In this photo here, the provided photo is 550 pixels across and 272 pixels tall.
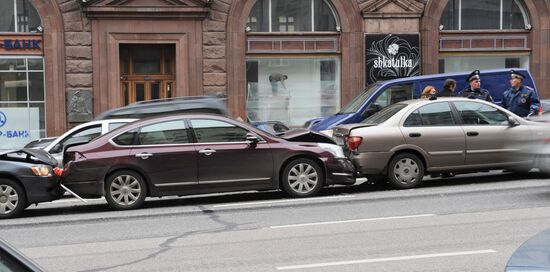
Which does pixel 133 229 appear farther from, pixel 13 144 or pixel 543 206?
pixel 13 144

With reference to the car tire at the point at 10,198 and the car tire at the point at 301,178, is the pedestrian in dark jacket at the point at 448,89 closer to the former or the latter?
the car tire at the point at 301,178

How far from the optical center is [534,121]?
1273cm

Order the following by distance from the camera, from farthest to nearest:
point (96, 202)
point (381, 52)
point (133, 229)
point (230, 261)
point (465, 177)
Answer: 1. point (381, 52)
2. point (465, 177)
3. point (96, 202)
4. point (133, 229)
5. point (230, 261)

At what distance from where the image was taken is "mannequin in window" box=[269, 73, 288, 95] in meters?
22.0

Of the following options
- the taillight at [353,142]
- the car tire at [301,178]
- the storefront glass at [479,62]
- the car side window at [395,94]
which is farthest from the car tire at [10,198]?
the storefront glass at [479,62]

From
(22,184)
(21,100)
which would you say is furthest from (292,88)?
(22,184)

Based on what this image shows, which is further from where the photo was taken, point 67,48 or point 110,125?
point 67,48

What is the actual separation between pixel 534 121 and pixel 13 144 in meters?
14.5

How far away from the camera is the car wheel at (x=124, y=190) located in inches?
435

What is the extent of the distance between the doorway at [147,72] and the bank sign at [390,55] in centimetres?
602

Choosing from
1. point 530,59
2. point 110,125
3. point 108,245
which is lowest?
point 108,245

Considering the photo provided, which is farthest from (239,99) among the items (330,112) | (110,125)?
(110,125)

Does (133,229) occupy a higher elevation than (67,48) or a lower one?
lower

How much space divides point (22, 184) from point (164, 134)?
225cm
